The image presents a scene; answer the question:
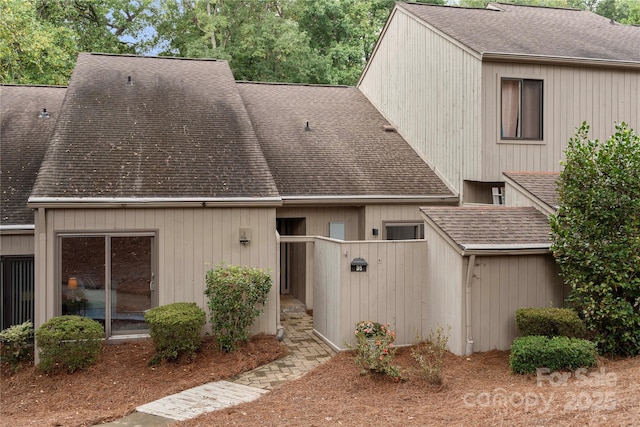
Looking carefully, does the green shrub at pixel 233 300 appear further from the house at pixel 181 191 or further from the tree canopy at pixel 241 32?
the tree canopy at pixel 241 32

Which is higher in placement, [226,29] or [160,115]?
[226,29]

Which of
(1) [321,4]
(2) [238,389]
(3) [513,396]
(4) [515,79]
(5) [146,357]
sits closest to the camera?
(3) [513,396]

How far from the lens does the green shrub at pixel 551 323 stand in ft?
26.9

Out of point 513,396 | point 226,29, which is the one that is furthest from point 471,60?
point 226,29

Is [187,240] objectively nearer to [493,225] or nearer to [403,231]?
[403,231]

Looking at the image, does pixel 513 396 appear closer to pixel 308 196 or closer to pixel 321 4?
pixel 308 196

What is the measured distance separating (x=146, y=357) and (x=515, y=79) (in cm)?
946

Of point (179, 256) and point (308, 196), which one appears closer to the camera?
point (179, 256)

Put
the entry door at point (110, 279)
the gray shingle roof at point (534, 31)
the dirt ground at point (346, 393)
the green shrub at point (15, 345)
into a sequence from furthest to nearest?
1. the gray shingle roof at point (534, 31)
2. the entry door at point (110, 279)
3. the green shrub at point (15, 345)
4. the dirt ground at point (346, 393)

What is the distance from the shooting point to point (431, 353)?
872 centimetres

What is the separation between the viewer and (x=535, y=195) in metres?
10.3

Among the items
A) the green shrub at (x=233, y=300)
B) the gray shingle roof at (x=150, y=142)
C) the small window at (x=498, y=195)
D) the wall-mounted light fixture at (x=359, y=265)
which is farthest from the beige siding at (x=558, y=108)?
the green shrub at (x=233, y=300)

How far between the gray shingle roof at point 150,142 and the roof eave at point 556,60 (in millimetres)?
5434

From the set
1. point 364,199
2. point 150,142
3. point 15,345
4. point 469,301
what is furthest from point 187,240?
point 469,301
